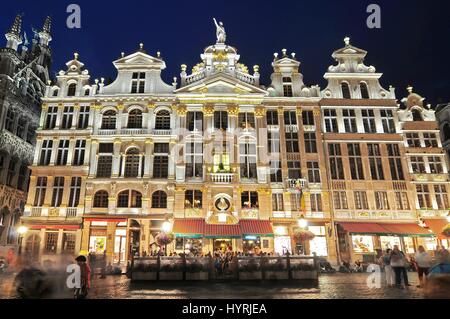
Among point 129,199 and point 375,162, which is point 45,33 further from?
point 375,162

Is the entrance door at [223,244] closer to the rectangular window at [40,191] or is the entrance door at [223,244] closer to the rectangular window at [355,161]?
the rectangular window at [355,161]

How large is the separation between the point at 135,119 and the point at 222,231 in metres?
14.5

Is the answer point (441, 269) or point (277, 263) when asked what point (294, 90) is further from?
point (441, 269)

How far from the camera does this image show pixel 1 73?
34844mm

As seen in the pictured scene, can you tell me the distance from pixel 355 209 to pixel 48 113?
105 feet

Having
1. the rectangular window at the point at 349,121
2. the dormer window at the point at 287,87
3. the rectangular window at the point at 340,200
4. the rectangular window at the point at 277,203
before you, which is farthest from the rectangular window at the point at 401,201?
the dormer window at the point at 287,87

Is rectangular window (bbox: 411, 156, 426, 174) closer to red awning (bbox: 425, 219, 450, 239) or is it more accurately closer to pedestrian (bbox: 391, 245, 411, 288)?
red awning (bbox: 425, 219, 450, 239)

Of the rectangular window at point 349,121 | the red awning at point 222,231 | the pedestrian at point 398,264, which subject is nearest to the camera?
the pedestrian at point 398,264

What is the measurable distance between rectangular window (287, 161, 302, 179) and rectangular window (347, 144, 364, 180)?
17.1 feet

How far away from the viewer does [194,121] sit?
32.5 m

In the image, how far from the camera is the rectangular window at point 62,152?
31547mm

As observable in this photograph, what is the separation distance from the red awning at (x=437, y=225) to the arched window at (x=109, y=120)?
1243 inches

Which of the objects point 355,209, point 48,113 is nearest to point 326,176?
point 355,209

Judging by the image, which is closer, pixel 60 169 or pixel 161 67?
pixel 60 169
